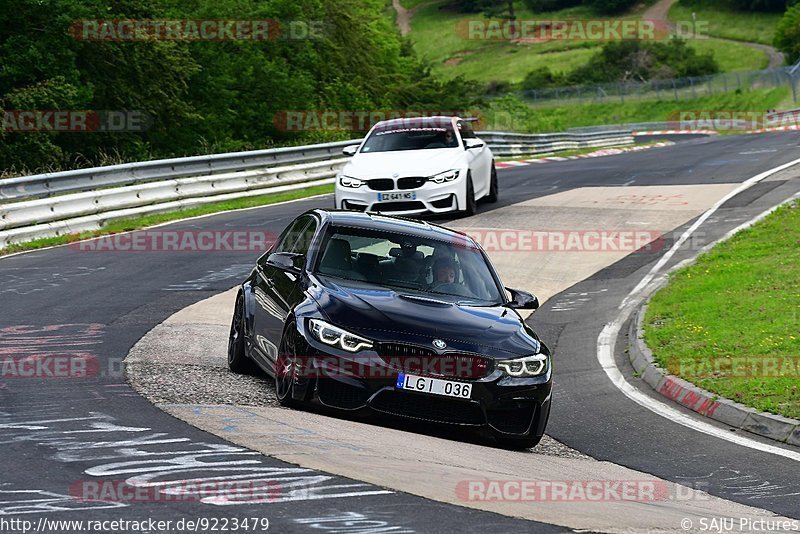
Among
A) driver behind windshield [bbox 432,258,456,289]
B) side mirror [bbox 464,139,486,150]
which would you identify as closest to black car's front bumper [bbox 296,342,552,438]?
driver behind windshield [bbox 432,258,456,289]

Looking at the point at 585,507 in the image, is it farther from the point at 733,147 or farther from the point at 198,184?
the point at 733,147

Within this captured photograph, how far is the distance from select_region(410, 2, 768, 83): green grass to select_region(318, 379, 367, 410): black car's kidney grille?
109477 millimetres

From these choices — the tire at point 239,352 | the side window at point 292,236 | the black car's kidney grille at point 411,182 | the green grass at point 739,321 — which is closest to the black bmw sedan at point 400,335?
the tire at point 239,352

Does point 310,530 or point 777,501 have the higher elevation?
point 310,530

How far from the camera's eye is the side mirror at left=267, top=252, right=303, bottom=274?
9.91m

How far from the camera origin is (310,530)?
18.9 feet

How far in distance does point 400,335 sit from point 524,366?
3.12 feet

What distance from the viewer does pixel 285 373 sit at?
9094mm

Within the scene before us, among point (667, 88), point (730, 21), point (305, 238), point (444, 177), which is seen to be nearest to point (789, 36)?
point (667, 88)

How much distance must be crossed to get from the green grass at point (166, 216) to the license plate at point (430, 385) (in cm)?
1149

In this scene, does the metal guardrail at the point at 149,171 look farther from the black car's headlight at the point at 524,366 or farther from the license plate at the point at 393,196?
the black car's headlight at the point at 524,366

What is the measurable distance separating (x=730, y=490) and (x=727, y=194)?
58.5 ft

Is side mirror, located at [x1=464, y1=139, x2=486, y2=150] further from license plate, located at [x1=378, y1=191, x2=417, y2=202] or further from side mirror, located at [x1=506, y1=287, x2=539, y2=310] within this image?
side mirror, located at [x1=506, y1=287, x2=539, y2=310]

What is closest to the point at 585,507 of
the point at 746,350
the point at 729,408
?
the point at 729,408
